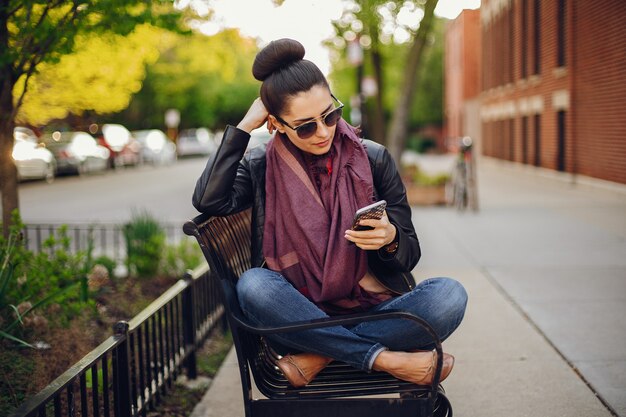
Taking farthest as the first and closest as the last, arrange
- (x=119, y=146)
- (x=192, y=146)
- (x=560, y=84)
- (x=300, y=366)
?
(x=192, y=146)
(x=119, y=146)
(x=560, y=84)
(x=300, y=366)

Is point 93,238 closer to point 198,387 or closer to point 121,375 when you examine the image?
point 198,387

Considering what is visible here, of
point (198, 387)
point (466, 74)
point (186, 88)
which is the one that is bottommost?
point (198, 387)

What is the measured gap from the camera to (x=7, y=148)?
546 centimetres

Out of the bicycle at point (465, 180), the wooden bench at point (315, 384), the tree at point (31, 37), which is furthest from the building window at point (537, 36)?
the wooden bench at point (315, 384)

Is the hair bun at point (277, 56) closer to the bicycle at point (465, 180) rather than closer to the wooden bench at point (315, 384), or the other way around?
the wooden bench at point (315, 384)

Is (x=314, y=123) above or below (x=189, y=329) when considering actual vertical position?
above

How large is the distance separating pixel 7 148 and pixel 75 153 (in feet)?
81.1

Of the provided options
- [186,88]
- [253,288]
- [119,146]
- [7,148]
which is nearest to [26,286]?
[7,148]

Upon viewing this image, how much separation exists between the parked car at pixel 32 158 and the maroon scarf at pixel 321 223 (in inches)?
890

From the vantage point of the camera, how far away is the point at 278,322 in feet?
9.26

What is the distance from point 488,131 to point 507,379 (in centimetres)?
2955

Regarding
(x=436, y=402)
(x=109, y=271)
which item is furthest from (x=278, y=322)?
(x=109, y=271)

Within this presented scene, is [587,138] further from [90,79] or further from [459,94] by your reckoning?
[459,94]

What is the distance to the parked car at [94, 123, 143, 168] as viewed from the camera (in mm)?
34844
